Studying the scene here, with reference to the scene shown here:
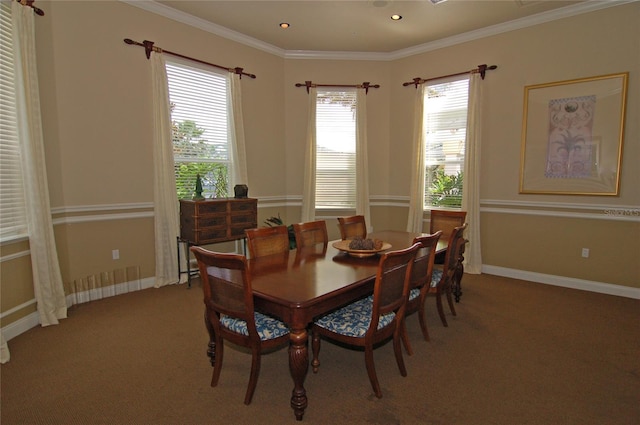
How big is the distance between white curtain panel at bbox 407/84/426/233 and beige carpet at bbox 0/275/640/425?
2.10 meters

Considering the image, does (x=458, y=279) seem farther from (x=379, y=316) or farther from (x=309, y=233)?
(x=379, y=316)

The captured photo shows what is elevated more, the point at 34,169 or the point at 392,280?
the point at 34,169

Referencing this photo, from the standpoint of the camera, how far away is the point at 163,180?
413 cm

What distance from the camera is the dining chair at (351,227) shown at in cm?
360

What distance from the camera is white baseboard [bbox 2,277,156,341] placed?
2.90 m

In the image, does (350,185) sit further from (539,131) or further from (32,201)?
(32,201)

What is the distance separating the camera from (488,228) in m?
4.87

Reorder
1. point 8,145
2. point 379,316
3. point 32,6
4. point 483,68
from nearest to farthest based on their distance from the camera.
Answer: point 379,316, point 8,145, point 32,6, point 483,68

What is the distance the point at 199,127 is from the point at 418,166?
313 cm

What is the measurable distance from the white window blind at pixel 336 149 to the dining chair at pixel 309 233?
8.00 ft

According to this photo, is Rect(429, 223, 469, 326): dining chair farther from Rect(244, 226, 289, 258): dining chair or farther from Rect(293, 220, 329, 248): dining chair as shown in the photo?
Rect(244, 226, 289, 258): dining chair

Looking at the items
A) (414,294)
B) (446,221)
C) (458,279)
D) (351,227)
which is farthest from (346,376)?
(446,221)

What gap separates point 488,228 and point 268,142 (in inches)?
133

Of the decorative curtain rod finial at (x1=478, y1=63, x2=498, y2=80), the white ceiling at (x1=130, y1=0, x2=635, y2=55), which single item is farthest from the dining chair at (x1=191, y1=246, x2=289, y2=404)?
the decorative curtain rod finial at (x1=478, y1=63, x2=498, y2=80)
